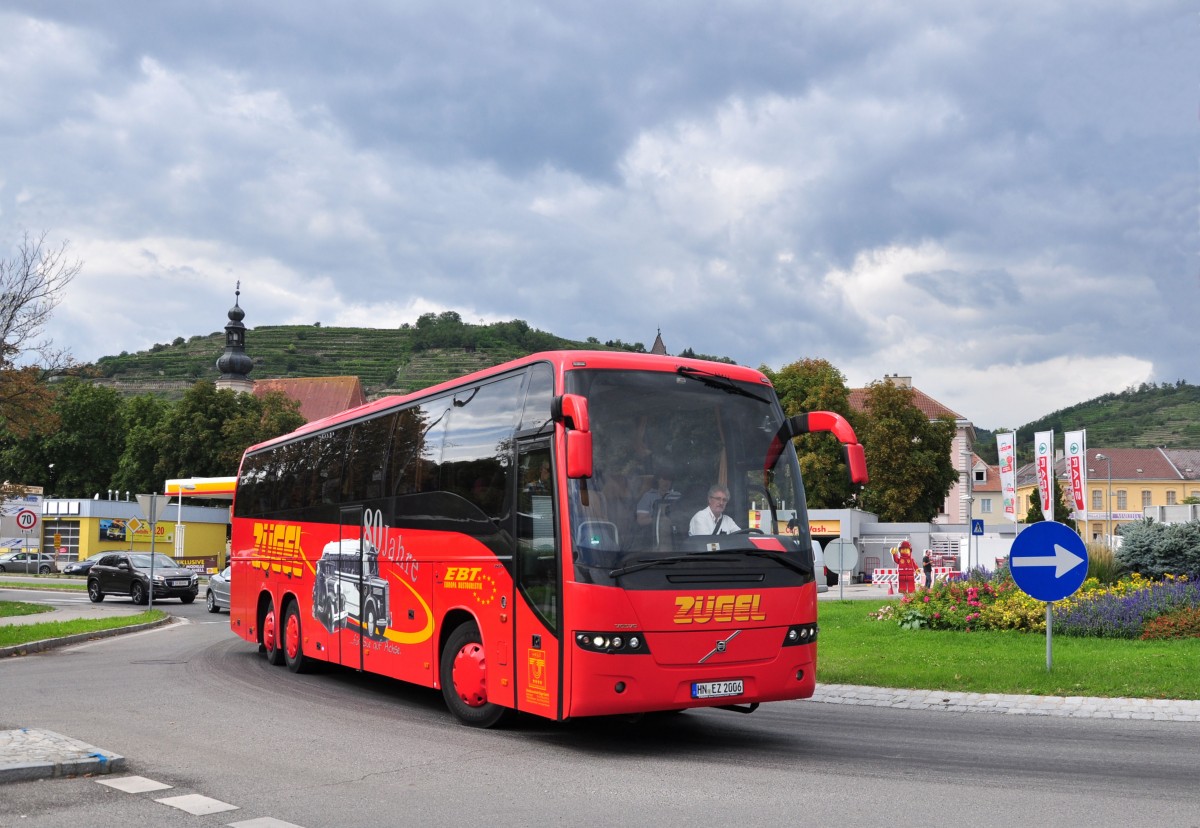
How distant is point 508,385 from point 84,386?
87.8 metres

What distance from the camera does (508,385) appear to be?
1084 centimetres

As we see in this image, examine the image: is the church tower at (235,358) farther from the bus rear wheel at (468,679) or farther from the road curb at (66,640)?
the bus rear wheel at (468,679)

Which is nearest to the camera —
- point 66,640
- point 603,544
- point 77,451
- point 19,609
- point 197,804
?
point 197,804

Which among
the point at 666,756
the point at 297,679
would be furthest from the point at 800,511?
the point at 297,679

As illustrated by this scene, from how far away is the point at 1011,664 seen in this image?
47.6ft

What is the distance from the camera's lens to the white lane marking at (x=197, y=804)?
23.4 feet

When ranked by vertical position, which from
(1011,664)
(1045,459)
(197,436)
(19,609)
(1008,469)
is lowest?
(19,609)

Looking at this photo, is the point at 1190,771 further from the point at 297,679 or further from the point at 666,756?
the point at 297,679

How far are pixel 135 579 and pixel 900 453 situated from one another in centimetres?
4717

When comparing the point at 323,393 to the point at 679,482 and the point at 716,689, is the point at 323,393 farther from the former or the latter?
the point at 716,689

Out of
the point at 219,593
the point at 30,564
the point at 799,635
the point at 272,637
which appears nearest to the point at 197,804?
the point at 799,635

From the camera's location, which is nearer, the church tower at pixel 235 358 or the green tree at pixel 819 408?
the green tree at pixel 819 408

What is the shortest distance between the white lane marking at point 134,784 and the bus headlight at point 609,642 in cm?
311

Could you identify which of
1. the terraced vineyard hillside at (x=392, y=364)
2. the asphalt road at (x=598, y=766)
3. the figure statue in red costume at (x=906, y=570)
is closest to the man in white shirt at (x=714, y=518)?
the asphalt road at (x=598, y=766)
